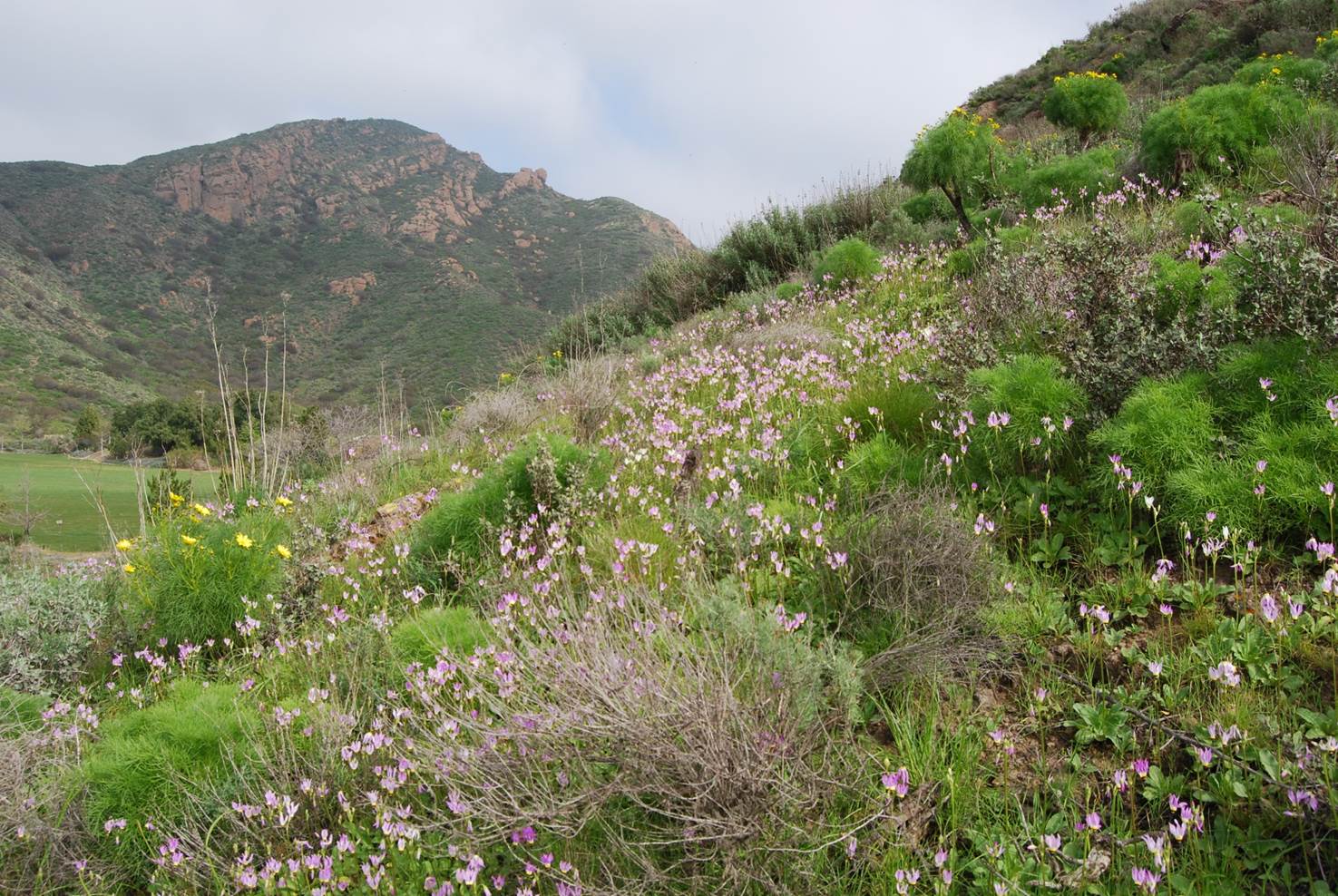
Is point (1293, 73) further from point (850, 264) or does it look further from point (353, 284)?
point (353, 284)

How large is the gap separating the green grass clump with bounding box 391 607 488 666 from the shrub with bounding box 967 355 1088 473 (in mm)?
2488

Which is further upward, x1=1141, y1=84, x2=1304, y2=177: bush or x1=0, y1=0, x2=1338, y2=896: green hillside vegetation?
x1=1141, y1=84, x2=1304, y2=177: bush

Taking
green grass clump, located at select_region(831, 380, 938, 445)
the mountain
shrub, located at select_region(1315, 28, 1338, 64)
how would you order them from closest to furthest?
1. green grass clump, located at select_region(831, 380, 938, 445)
2. shrub, located at select_region(1315, 28, 1338, 64)
3. the mountain

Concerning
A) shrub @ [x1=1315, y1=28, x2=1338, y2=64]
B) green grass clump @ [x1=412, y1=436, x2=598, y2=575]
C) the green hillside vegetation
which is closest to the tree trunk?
the green hillside vegetation

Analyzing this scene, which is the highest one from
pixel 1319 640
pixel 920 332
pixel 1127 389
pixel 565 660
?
pixel 920 332

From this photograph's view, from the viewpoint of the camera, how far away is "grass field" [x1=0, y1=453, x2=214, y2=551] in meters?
6.74

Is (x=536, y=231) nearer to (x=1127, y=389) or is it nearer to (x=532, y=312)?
(x=532, y=312)

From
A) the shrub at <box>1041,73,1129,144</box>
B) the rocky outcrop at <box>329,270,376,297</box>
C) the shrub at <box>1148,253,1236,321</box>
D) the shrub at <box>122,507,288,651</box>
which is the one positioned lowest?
the shrub at <box>122,507,288,651</box>

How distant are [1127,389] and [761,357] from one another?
3.01 metres

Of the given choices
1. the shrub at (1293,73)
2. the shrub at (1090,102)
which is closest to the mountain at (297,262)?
Answer: the shrub at (1090,102)

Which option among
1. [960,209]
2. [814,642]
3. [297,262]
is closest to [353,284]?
[297,262]

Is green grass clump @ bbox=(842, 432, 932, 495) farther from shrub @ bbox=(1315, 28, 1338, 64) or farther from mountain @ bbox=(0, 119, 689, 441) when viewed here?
mountain @ bbox=(0, 119, 689, 441)

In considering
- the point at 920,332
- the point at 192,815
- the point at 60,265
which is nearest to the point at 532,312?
the point at 60,265

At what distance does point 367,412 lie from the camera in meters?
11.9
